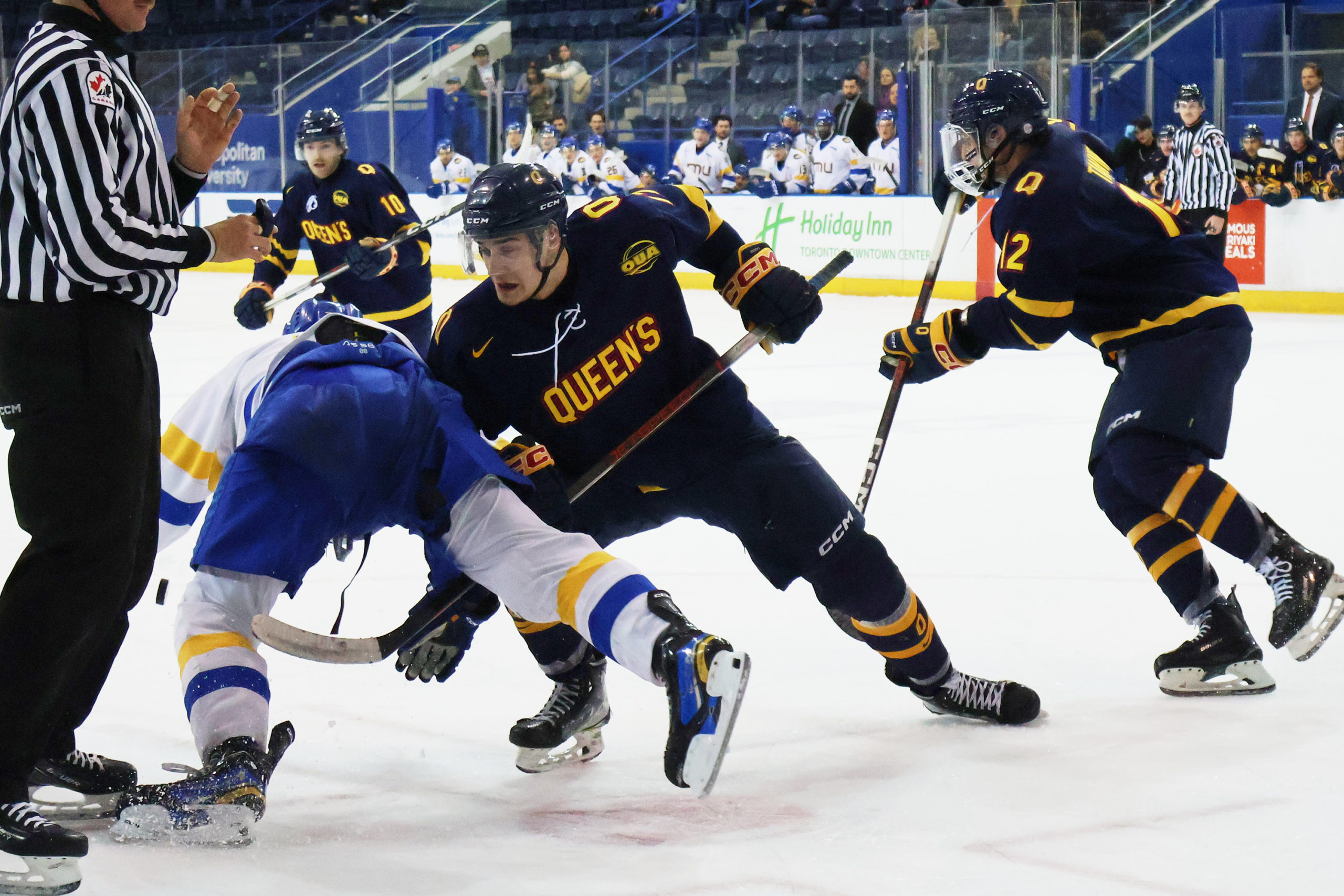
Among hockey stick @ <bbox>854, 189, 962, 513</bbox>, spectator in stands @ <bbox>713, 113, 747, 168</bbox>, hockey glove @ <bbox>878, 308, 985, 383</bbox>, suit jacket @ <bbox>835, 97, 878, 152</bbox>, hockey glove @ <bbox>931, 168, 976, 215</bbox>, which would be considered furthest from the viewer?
spectator in stands @ <bbox>713, 113, 747, 168</bbox>

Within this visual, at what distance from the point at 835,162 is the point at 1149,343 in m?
8.90

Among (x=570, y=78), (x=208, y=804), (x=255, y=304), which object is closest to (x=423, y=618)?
(x=208, y=804)

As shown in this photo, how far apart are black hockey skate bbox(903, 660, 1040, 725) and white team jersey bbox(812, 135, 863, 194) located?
916 centimetres

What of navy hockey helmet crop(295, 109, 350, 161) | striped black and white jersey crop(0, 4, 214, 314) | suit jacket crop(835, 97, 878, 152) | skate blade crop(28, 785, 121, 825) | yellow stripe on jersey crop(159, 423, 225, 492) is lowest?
suit jacket crop(835, 97, 878, 152)

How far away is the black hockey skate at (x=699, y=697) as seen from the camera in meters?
2.11

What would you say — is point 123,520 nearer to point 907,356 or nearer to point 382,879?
point 382,879

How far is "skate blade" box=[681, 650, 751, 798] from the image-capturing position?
6.91 ft

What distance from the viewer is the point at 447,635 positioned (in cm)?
271

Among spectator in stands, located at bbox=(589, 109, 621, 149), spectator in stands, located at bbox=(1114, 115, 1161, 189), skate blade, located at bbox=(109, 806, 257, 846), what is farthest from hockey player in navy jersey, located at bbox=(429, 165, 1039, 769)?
spectator in stands, located at bbox=(589, 109, 621, 149)

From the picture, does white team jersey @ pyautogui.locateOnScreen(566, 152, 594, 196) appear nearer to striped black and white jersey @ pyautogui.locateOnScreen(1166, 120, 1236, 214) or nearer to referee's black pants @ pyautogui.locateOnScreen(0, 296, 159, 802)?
striped black and white jersey @ pyautogui.locateOnScreen(1166, 120, 1236, 214)

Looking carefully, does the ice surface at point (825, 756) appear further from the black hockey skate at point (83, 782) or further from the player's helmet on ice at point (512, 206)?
the player's helmet on ice at point (512, 206)

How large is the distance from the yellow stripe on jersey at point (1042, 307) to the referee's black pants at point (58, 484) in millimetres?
1580

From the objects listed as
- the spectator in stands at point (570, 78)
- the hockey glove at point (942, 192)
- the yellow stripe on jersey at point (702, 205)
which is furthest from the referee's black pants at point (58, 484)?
the spectator in stands at point (570, 78)

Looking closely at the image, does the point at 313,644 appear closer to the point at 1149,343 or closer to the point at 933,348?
the point at 933,348
